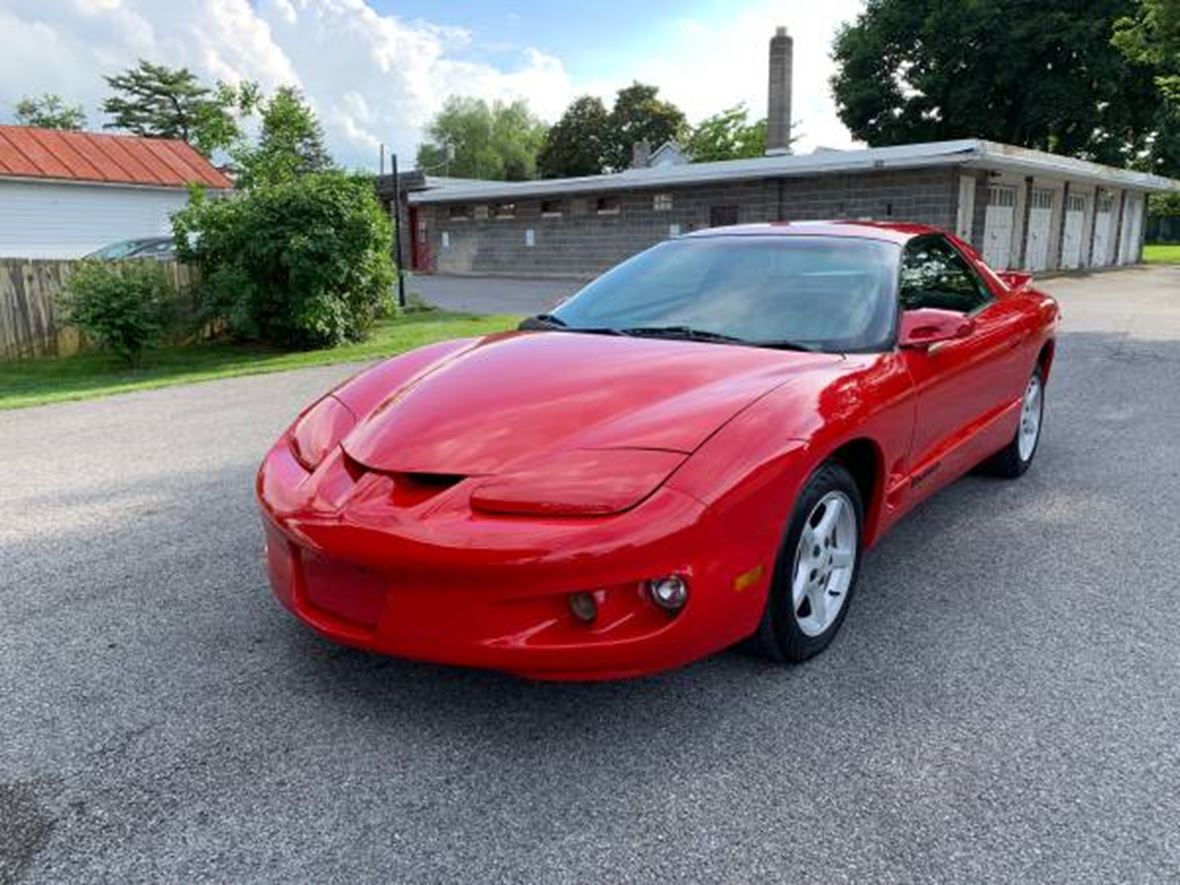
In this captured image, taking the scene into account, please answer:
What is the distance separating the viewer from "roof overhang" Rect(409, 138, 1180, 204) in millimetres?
20828

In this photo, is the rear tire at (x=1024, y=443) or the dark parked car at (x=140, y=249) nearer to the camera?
the rear tire at (x=1024, y=443)

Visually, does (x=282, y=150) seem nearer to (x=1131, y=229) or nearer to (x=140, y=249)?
(x=140, y=249)

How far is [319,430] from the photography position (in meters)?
3.19

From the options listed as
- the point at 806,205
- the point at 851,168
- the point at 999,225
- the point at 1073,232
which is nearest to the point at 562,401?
the point at 851,168

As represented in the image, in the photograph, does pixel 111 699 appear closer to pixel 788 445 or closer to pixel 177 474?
pixel 788 445

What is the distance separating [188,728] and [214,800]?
1.34 ft

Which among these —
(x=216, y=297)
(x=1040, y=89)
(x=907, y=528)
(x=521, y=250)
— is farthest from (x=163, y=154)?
(x=1040, y=89)

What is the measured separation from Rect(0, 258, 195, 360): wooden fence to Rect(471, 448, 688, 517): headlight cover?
12056 millimetres

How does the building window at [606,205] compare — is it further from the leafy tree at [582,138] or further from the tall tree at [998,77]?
the leafy tree at [582,138]

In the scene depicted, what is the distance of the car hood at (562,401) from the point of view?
8.68 feet

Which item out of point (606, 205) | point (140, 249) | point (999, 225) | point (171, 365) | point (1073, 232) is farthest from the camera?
point (606, 205)

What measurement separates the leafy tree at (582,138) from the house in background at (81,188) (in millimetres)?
40530

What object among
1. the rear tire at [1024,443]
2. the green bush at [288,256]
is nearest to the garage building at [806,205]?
the green bush at [288,256]

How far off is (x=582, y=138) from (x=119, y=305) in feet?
186
